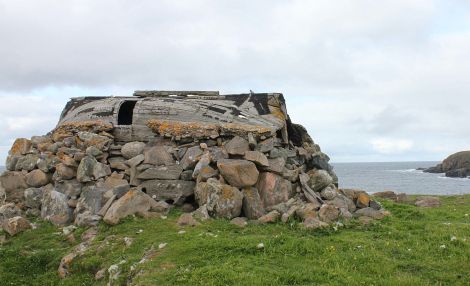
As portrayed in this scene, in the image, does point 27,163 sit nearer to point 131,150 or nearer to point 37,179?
point 37,179

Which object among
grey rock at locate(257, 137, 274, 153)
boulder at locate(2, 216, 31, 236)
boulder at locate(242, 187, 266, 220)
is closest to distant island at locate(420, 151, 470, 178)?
grey rock at locate(257, 137, 274, 153)

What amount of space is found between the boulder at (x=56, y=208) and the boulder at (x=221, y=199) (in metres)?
4.08

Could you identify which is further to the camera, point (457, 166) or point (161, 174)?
point (457, 166)

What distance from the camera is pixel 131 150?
14609mm

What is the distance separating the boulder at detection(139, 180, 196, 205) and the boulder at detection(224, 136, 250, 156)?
5.07 ft

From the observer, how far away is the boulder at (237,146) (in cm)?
1343

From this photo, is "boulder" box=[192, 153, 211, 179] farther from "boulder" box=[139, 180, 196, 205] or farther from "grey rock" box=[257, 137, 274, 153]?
"grey rock" box=[257, 137, 274, 153]

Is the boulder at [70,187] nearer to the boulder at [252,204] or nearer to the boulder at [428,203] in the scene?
the boulder at [252,204]

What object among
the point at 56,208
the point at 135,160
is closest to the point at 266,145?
the point at 135,160

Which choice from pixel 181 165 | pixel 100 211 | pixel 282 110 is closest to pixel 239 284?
pixel 100 211

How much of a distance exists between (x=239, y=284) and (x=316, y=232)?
3826 millimetres

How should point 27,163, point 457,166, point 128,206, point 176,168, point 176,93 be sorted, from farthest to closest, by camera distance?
point 457,166 < point 176,93 < point 27,163 < point 176,168 < point 128,206

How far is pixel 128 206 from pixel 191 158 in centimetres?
279

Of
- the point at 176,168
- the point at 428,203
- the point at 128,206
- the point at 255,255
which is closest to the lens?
the point at 255,255
